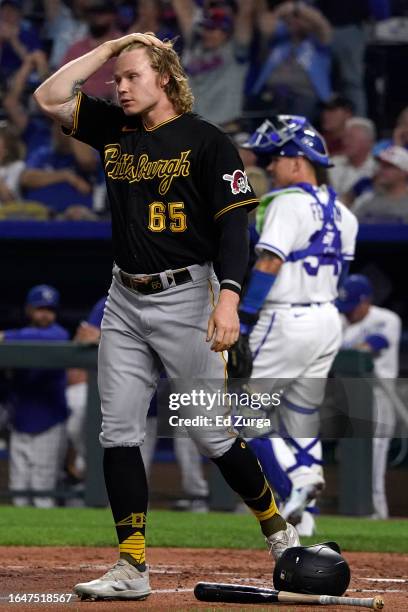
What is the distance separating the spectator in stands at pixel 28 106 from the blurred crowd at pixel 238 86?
12mm

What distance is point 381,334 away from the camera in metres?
8.98

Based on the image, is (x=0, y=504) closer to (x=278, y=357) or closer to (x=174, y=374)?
(x=278, y=357)

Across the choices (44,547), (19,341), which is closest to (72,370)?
(19,341)

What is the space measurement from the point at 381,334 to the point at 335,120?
2.84 metres

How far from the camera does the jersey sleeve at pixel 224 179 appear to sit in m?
3.80

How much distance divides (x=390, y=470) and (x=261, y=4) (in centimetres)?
534

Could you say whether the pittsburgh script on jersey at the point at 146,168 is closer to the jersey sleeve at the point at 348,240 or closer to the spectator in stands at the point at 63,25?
the jersey sleeve at the point at 348,240

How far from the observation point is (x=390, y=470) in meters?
8.19

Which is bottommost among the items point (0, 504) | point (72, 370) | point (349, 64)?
point (0, 504)

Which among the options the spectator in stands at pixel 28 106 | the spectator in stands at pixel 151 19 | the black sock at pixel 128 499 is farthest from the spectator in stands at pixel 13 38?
the black sock at pixel 128 499

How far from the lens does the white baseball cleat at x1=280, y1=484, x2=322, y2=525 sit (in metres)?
5.81

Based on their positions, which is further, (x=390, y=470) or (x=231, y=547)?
(x=390, y=470)

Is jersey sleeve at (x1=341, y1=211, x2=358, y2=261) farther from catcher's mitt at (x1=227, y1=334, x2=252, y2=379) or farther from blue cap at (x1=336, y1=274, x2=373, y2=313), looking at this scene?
blue cap at (x1=336, y1=274, x2=373, y2=313)

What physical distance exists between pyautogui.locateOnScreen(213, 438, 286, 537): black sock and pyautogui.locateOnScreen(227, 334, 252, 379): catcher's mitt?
103 cm
